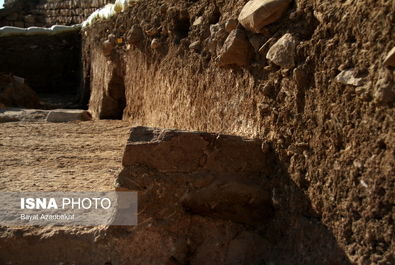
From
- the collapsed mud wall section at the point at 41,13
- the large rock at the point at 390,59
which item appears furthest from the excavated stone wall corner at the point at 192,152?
the collapsed mud wall section at the point at 41,13

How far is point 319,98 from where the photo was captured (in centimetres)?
171

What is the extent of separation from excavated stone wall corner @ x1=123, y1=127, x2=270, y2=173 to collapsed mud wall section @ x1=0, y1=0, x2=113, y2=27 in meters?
9.25

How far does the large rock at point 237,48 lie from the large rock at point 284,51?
249 millimetres

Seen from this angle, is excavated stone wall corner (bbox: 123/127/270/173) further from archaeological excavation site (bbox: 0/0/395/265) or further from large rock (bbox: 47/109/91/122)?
large rock (bbox: 47/109/91/122)

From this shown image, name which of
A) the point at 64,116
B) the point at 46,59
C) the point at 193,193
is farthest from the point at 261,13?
the point at 46,59

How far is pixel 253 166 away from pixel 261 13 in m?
0.56

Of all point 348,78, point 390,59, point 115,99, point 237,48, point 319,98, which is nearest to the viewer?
point 390,59

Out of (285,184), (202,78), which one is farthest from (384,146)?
(202,78)

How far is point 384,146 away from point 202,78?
4.48 ft

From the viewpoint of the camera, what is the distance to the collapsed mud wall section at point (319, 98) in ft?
4.76

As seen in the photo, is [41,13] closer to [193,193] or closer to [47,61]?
[47,61]

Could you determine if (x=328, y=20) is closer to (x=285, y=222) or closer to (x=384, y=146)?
(x=384, y=146)

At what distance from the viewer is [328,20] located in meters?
1.69

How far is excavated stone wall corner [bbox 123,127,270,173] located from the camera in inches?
76.7
